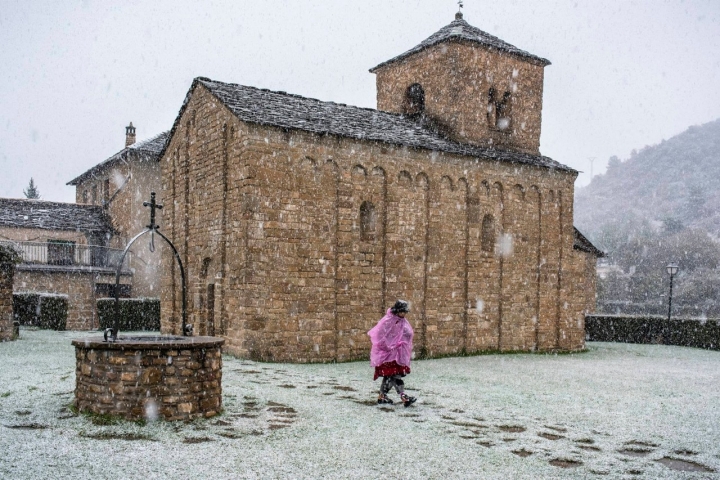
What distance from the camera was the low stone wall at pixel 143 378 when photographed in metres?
7.83

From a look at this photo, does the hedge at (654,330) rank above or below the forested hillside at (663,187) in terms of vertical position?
below

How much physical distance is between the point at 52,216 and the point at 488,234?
74.1 feet

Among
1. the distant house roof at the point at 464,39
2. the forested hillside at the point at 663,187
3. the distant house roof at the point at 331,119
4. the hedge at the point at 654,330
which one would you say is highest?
the forested hillside at the point at 663,187

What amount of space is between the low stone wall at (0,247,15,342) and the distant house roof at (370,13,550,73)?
498 inches

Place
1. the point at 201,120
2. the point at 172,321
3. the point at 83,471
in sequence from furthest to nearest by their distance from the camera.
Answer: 1. the point at 172,321
2. the point at 201,120
3. the point at 83,471

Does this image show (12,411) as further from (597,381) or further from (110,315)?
(110,315)

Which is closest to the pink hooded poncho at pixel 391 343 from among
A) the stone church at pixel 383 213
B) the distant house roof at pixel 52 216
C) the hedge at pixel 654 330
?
the stone church at pixel 383 213

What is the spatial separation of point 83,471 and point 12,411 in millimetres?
3206

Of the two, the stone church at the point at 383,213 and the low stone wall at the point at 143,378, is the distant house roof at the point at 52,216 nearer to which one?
the stone church at the point at 383,213

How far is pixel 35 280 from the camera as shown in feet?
89.7

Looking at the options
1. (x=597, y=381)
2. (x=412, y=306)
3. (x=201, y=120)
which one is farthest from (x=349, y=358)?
(x=201, y=120)

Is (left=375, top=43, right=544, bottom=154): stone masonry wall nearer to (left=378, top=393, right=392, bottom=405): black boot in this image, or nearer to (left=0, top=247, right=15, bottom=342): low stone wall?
(left=378, top=393, right=392, bottom=405): black boot

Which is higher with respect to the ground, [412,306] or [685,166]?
[685,166]

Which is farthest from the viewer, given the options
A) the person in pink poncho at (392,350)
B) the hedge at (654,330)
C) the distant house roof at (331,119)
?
the hedge at (654,330)
